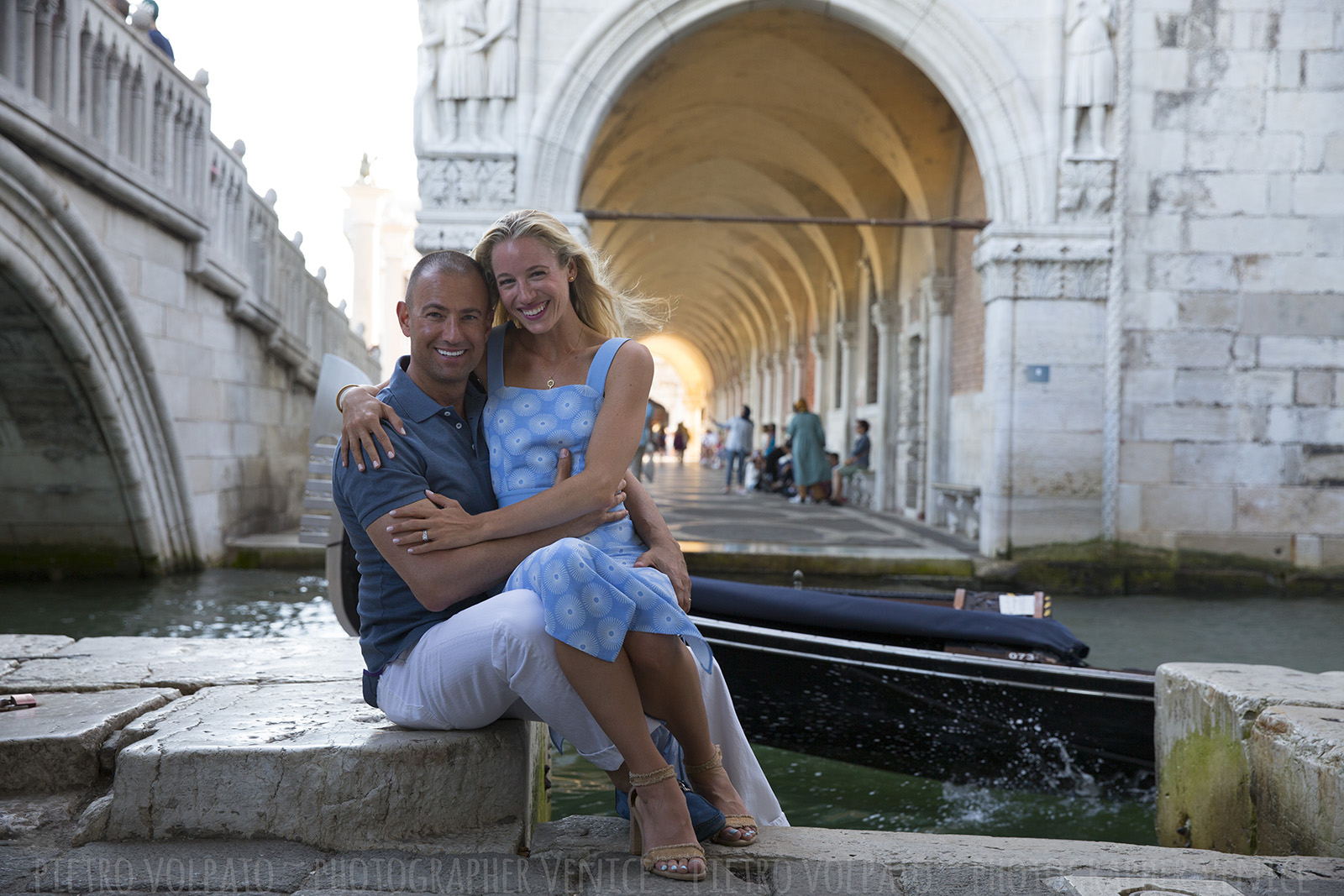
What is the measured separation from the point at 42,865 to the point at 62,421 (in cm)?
668

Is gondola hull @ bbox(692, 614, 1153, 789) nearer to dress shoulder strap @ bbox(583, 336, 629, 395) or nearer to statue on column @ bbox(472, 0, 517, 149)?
dress shoulder strap @ bbox(583, 336, 629, 395)

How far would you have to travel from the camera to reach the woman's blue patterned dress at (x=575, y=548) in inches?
72.8

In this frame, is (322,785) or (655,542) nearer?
(322,785)

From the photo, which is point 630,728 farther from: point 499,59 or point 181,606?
point 499,59

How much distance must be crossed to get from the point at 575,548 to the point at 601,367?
50 centimetres

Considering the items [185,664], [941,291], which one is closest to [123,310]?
[185,664]

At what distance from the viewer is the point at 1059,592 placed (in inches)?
329

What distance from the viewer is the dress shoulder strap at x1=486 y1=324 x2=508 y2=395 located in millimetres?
2281

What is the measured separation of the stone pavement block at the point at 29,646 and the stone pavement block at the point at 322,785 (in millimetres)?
1064

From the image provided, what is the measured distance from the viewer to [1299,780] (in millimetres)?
2402

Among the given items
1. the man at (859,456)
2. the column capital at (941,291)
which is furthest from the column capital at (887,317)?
the column capital at (941,291)

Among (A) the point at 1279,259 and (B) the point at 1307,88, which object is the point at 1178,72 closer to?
(B) the point at 1307,88

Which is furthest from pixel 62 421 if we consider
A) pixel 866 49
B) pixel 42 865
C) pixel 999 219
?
pixel 866 49

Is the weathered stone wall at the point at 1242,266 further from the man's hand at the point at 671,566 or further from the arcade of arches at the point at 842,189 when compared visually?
the man's hand at the point at 671,566
